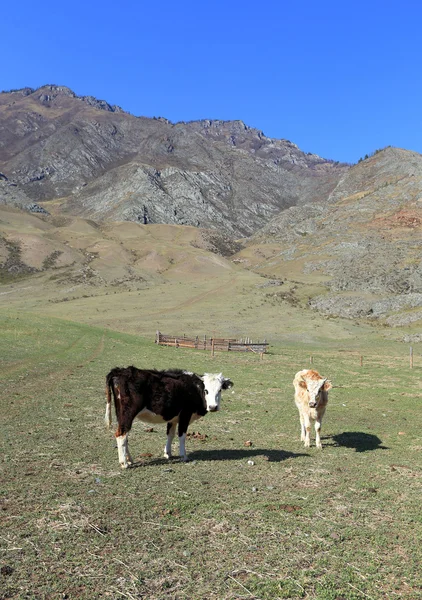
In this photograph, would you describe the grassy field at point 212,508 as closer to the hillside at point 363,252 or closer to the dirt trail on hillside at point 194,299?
the dirt trail on hillside at point 194,299

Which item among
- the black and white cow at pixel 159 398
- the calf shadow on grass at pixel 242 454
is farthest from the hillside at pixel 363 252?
the black and white cow at pixel 159 398

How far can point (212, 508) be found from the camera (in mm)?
9164

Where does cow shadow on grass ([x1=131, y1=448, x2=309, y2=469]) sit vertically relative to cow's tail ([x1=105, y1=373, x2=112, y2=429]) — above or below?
below

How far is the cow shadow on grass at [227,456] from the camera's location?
12394mm

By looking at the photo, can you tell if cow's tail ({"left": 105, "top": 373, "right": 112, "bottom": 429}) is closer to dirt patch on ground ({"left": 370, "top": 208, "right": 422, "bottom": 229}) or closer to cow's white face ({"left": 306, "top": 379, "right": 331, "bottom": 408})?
cow's white face ({"left": 306, "top": 379, "right": 331, "bottom": 408})

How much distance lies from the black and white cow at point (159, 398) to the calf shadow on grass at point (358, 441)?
5.61 meters

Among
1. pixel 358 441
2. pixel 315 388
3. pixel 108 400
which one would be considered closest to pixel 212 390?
pixel 108 400

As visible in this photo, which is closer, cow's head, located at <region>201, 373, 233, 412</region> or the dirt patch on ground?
cow's head, located at <region>201, 373, 233, 412</region>

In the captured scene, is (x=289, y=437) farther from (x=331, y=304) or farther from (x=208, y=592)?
(x=331, y=304)

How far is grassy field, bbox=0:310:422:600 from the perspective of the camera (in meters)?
6.61

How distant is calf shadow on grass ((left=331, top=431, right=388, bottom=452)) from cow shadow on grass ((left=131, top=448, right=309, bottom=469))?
2.58 m

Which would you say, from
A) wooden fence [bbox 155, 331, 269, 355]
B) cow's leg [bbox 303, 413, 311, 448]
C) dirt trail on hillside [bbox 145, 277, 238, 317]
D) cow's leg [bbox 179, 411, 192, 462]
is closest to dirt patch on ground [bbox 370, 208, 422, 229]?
dirt trail on hillside [bbox 145, 277, 238, 317]

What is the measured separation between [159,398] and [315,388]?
5.84 metres

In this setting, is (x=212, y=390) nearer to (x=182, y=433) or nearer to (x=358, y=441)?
(x=182, y=433)
